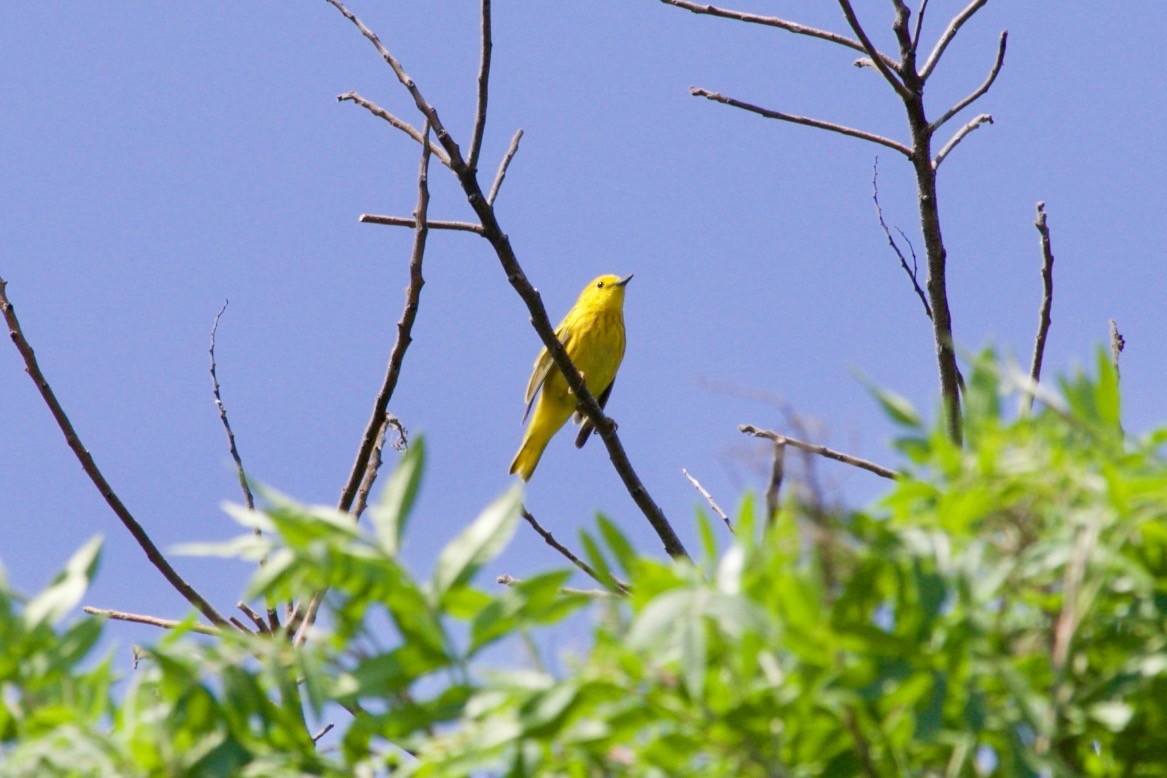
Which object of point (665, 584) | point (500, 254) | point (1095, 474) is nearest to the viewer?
point (665, 584)

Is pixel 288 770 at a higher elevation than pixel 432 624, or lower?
lower

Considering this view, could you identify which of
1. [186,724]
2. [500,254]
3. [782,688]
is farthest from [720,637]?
[500,254]

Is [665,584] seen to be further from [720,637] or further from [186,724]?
[186,724]

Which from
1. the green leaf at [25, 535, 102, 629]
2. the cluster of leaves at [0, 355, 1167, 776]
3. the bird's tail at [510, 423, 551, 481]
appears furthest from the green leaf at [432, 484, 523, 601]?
the bird's tail at [510, 423, 551, 481]

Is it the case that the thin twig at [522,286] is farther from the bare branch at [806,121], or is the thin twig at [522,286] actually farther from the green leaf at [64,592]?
the green leaf at [64,592]

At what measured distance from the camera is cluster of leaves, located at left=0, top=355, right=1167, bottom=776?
1.01 meters

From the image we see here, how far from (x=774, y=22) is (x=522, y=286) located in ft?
3.52

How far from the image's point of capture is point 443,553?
1133 mm

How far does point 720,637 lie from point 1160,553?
42 centimetres

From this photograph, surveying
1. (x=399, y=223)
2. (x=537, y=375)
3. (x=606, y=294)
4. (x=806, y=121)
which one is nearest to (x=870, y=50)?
(x=806, y=121)

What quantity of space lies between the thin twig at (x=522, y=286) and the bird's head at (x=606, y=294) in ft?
20.5

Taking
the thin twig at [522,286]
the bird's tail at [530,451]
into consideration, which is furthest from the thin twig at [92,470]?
the bird's tail at [530,451]

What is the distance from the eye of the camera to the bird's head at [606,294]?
36.7 feet

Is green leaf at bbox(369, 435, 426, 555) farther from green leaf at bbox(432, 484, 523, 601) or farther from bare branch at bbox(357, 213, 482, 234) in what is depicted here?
bare branch at bbox(357, 213, 482, 234)
